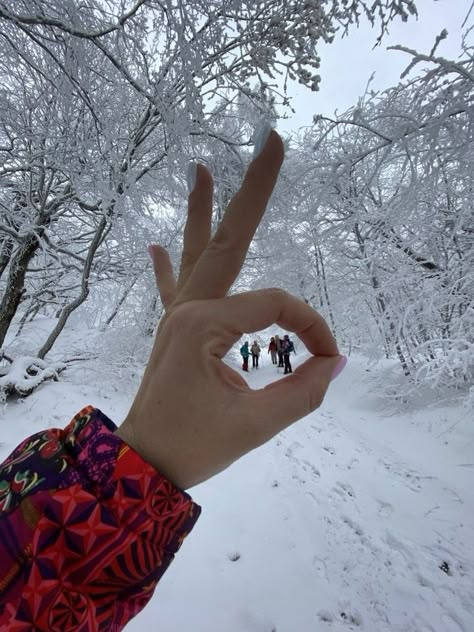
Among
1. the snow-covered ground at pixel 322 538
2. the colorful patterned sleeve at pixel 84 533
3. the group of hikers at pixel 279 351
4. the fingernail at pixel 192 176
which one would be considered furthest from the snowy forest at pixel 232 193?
the group of hikers at pixel 279 351

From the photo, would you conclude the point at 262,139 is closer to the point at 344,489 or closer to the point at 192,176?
the point at 192,176

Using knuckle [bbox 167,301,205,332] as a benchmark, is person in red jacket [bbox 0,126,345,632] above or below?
below

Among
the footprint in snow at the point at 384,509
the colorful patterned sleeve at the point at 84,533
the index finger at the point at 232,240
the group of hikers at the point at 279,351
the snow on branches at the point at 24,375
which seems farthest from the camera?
the group of hikers at the point at 279,351

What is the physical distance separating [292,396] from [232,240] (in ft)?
1.49

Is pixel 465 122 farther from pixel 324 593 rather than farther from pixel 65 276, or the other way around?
pixel 65 276

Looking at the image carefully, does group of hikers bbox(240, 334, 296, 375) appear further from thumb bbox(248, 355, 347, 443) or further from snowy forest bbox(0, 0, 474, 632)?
thumb bbox(248, 355, 347, 443)

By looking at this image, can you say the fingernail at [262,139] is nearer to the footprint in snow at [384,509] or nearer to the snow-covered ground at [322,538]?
the snow-covered ground at [322,538]

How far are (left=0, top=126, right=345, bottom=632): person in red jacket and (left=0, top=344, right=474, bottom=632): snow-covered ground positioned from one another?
65.0 inches

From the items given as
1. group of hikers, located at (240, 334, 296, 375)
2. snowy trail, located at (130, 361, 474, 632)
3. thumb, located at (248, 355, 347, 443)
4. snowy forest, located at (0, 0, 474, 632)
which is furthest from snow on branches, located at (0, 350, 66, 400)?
group of hikers, located at (240, 334, 296, 375)

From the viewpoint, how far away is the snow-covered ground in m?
1.86

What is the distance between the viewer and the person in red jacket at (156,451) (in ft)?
1.80

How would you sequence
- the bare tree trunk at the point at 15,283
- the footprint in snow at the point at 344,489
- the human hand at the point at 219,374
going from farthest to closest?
the bare tree trunk at the point at 15,283 → the footprint in snow at the point at 344,489 → the human hand at the point at 219,374

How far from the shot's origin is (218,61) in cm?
207

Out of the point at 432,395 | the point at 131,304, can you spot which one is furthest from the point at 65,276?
the point at 432,395
